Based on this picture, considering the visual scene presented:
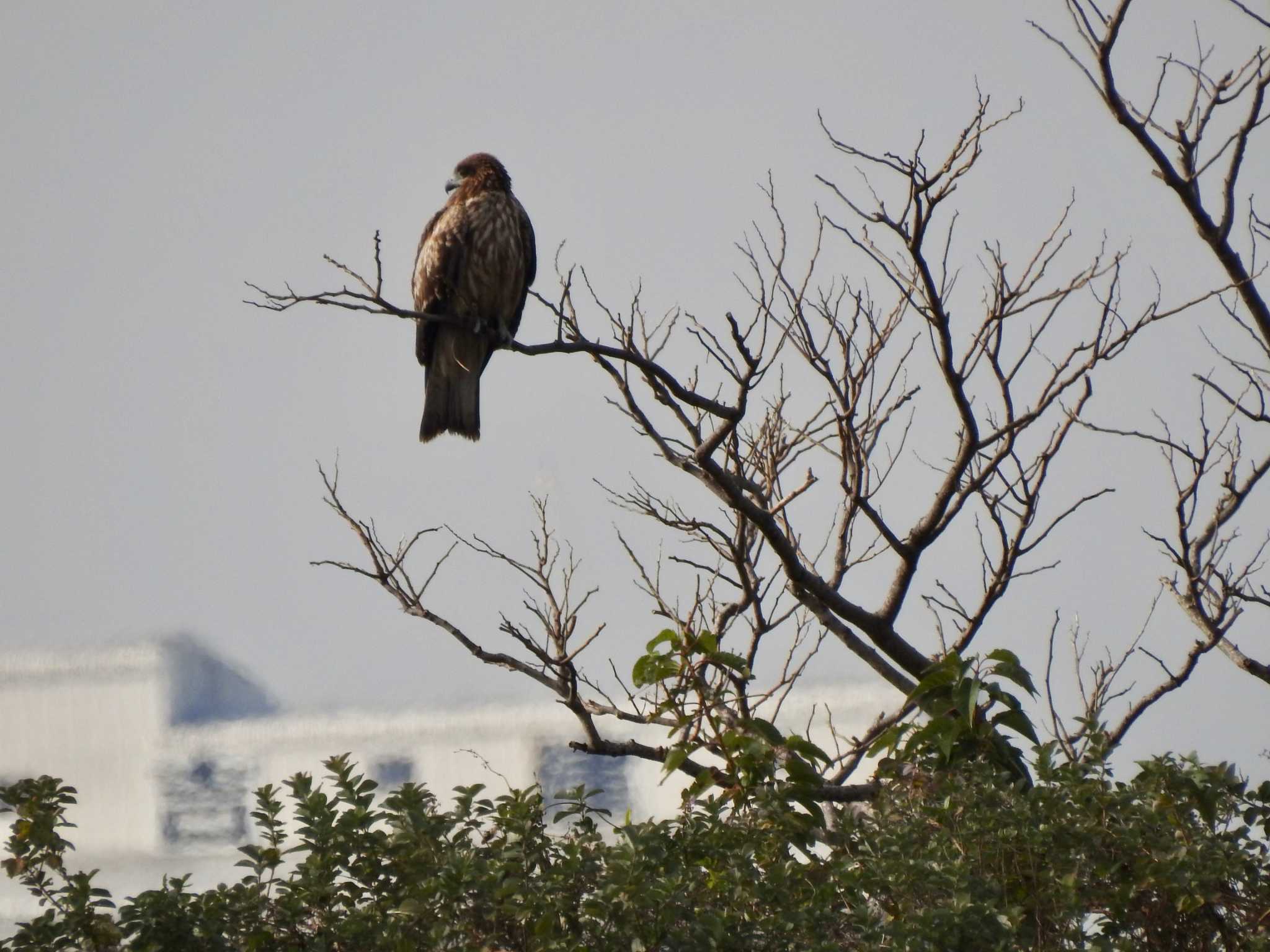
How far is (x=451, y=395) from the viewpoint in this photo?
6031mm

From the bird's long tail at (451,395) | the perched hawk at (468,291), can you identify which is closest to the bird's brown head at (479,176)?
the perched hawk at (468,291)

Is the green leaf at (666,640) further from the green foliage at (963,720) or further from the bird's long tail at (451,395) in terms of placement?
the bird's long tail at (451,395)

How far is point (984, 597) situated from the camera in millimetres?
4406

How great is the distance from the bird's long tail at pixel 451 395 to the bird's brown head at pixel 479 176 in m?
0.69

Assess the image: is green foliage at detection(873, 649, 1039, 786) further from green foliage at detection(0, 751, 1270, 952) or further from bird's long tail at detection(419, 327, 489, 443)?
bird's long tail at detection(419, 327, 489, 443)

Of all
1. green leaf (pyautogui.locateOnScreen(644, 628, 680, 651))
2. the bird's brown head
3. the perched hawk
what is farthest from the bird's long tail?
green leaf (pyautogui.locateOnScreen(644, 628, 680, 651))

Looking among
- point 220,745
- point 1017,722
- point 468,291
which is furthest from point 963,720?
point 220,745

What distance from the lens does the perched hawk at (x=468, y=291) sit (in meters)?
5.89

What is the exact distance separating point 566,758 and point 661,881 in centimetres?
1224

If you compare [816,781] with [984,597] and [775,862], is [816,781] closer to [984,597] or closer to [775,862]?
[775,862]

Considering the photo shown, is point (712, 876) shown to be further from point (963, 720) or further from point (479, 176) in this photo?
point (479, 176)

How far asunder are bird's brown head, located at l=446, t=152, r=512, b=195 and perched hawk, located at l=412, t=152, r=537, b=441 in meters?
0.01

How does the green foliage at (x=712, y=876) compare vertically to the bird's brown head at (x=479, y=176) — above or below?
below

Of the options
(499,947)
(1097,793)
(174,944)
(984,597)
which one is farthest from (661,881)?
(984,597)
